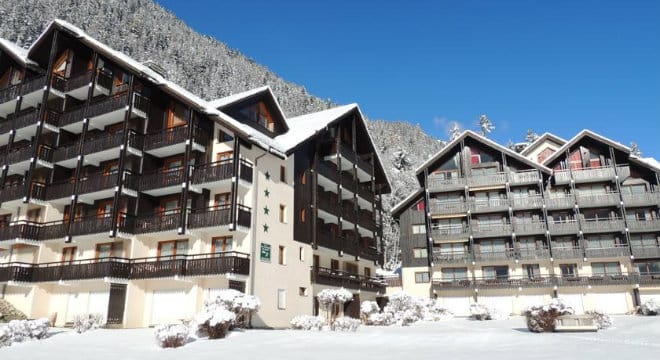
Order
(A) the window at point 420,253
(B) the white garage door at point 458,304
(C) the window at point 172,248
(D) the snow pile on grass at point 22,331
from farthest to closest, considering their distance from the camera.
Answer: (A) the window at point 420,253, (B) the white garage door at point 458,304, (C) the window at point 172,248, (D) the snow pile on grass at point 22,331

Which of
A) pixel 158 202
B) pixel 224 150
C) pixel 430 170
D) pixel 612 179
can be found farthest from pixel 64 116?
pixel 612 179

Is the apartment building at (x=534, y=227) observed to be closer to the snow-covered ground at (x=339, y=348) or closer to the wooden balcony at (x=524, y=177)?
the wooden balcony at (x=524, y=177)

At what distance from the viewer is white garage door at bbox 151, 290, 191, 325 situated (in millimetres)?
30688

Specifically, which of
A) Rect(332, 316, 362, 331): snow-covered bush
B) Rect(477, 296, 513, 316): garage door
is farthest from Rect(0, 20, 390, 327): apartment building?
Rect(477, 296, 513, 316): garage door

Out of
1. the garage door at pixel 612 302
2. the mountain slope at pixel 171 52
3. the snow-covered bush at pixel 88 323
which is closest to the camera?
the snow-covered bush at pixel 88 323

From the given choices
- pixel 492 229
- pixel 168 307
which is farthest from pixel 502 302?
pixel 168 307

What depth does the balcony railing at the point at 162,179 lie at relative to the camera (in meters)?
32.1

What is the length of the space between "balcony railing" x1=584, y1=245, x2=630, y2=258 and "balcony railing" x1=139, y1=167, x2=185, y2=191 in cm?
4172

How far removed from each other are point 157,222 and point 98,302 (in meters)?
6.30

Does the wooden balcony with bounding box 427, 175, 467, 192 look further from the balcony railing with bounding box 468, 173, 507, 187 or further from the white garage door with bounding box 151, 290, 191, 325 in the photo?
the white garage door with bounding box 151, 290, 191, 325

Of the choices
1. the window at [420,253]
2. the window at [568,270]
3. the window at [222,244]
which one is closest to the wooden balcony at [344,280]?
the window at [222,244]

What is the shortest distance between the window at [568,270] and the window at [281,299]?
33.6m

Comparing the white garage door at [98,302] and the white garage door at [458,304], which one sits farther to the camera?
the white garage door at [458,304]

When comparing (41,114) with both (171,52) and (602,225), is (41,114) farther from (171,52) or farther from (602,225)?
(171,52)
